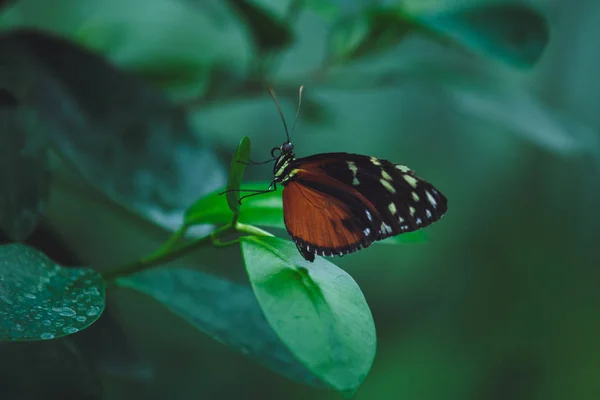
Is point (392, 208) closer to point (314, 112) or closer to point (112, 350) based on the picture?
point (112, 350)

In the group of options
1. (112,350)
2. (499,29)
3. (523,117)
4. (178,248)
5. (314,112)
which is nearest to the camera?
(178,248)

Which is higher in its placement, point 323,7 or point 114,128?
point 323,7

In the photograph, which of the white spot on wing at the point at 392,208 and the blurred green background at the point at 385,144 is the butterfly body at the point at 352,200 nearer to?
the white spot on wing at the point at 392,208

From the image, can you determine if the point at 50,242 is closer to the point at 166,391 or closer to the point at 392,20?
the point at 392,20

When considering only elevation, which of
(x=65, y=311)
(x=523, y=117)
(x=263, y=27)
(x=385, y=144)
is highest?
(x=263, y=27)

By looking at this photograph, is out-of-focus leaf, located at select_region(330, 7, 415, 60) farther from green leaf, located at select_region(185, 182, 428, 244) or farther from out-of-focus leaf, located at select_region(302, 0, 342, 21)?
green leaf, located at select_region(185, 182, 428, 244)

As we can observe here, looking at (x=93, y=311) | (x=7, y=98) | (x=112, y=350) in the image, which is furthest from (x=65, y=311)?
(x=7, y=98)

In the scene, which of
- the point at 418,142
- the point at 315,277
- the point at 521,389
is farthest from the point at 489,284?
the point at 315,277
